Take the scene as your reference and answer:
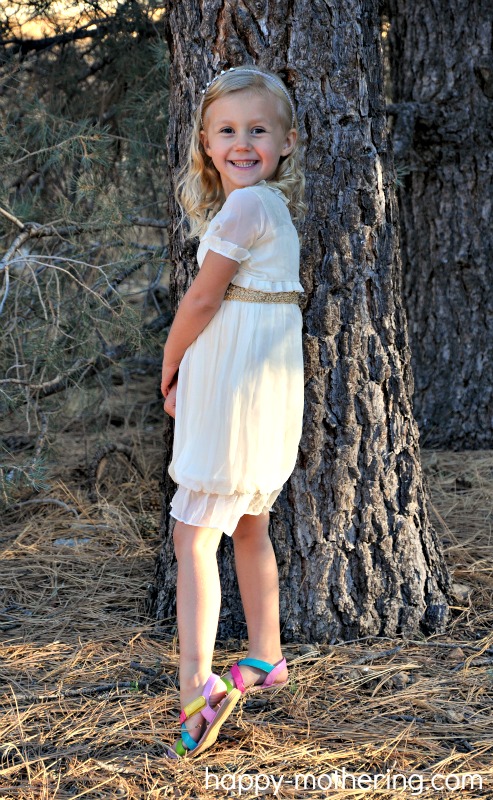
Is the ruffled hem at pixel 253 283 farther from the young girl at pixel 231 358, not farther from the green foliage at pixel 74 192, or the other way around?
the green foliage at pixel 74 192

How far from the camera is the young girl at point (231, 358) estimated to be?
174 cm

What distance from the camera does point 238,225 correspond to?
1.72m

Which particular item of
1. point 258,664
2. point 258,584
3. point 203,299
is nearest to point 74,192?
point 203,299

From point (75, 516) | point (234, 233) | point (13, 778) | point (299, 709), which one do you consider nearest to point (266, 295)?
point (234, 233)

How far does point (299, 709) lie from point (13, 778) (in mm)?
619

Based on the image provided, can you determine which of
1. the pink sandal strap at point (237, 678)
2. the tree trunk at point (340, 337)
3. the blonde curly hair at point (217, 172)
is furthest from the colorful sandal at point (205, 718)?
the blonde curly hair at point (217, 172)

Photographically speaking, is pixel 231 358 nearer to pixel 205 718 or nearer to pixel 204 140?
pixel 204 140

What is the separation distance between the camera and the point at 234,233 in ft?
5.64

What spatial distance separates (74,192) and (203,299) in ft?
4.73

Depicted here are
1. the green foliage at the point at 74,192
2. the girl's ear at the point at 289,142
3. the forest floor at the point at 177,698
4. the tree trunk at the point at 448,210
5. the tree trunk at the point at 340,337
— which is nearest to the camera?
the forest floor at the point at 177,698

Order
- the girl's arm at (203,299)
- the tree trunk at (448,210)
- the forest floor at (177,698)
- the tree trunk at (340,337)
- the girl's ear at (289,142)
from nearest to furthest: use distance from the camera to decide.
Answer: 1. the forest floor at (177,698)
2. the girl's arm at (203,299)
3. the girl's ear at (289,142)
4. the tree trunk at (340,337)
5. the tree trunk at (448,210)

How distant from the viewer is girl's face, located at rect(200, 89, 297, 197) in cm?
177

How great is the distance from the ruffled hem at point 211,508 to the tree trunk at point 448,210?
6.82ft

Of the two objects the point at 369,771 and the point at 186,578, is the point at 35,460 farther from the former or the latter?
the point at 369,771
